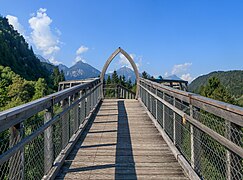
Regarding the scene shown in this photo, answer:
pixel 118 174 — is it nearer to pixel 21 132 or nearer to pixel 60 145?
pixel 60 145

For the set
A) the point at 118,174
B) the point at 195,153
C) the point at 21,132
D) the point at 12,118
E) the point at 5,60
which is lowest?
the point at 118,174

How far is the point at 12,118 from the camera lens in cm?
203

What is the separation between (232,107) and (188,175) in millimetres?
1548

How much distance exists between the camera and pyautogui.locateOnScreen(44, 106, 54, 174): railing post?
10.5 feet

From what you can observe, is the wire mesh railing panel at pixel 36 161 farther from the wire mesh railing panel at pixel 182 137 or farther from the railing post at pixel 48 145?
the wire mesh railing panel at pixel 182 137

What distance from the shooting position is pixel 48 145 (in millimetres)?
3311

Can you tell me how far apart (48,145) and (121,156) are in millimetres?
1286

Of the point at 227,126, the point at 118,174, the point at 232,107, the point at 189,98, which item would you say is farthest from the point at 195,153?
the point at 232,107

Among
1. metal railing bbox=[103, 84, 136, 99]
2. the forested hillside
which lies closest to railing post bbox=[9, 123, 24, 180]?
metal railing bbox=[103, 84, 136, 99]

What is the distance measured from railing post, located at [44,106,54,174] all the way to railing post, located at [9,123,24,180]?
2.56ft

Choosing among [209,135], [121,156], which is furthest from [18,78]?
[209,135]

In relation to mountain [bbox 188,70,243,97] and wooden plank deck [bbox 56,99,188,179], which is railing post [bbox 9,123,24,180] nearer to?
wooden plank deck [bbox 56,99,188,179]

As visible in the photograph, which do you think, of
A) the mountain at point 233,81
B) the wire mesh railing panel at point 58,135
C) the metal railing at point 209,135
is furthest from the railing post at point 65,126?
the mountain at point 233,81

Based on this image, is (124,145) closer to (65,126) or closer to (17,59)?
(65,126)
